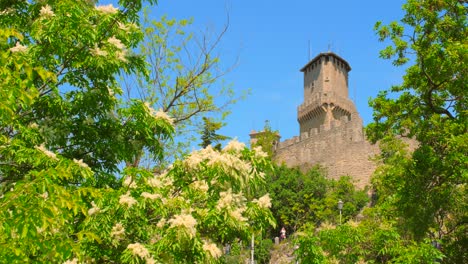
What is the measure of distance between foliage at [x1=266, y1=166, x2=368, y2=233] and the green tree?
79.5ft

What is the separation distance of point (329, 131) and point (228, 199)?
149 feet

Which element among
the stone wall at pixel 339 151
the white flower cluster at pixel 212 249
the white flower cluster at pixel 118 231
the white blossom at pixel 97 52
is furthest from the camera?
the stone wall at pixel 339 151

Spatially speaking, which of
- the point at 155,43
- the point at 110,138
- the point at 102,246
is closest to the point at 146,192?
the point at 102,246

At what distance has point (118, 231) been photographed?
6.69 meters

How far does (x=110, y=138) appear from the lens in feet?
26.5

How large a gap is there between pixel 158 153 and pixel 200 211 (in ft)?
6.22

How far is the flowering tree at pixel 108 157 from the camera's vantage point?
654 centimetres

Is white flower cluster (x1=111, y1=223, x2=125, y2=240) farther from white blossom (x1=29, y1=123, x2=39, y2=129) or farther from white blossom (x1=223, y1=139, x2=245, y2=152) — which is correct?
white blossom (x1=29, y1=123, x2=39, y2=129)

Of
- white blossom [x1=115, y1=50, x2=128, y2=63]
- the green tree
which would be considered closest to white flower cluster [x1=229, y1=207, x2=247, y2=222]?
white blossom [x1=115, y1=50, x2=128, y2=63]

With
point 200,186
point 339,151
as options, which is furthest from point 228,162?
point 339,151

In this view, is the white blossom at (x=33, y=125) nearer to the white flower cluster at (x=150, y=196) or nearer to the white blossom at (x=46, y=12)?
the white blossom at (x=46, y=12)

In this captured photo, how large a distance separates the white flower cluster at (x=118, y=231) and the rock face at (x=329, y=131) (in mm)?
40986

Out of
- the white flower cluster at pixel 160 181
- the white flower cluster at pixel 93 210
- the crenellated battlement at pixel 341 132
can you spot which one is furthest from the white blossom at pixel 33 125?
the crenellated battlement at pixel 341 132

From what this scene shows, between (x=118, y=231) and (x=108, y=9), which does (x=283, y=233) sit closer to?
(x=108, y=9)
